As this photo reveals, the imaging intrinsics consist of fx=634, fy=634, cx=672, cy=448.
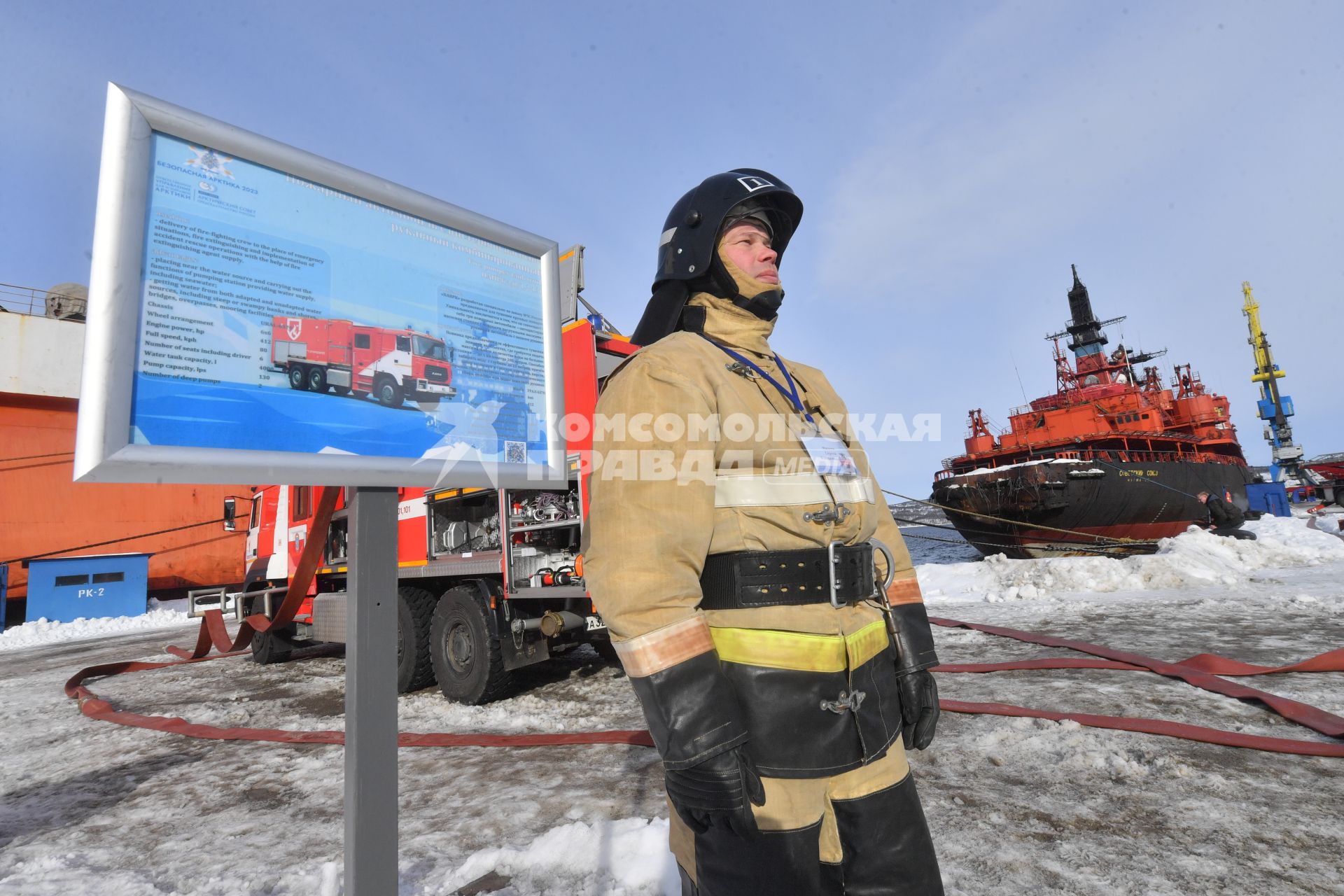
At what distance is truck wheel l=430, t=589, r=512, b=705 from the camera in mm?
5207

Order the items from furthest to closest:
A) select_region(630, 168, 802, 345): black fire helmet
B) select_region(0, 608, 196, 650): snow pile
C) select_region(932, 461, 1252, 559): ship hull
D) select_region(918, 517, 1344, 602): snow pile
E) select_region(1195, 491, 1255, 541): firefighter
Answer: select_region(932, 461, 1252, 559): ship hull, select_region(1195, 491, 1255, 541): firefighter, select_region(0, 608, 196, 650): snow pile, select_region(918, 517, 1344, 602): snow pile, select_region(630, 168, 802, 345): black fire helmet

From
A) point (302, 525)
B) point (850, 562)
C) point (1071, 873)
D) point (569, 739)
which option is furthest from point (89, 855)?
point (302, 525)

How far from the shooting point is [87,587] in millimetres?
14875

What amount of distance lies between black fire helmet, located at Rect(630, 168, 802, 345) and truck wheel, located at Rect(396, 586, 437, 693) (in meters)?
4.98

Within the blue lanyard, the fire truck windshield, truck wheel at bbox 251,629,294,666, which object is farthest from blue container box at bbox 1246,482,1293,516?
the fire truck windshield

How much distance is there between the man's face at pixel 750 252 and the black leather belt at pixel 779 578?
35.6 inches

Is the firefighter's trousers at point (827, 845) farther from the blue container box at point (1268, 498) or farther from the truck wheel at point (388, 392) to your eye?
the blue container box at point (1268, 498)

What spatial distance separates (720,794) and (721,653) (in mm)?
313

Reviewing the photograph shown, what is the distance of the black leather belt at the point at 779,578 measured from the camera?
1581mm

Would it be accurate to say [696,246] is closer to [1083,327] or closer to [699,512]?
[699,512]

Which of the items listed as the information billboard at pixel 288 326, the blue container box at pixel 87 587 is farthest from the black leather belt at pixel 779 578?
the blue container box at pixel 87 587

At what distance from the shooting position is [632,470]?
4.99ft

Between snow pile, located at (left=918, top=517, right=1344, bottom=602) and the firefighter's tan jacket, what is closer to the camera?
the firefighter's tan jacket

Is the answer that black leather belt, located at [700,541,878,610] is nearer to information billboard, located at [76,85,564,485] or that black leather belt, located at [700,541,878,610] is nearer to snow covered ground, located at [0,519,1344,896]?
information billboard, located at [76,85,564,485]
